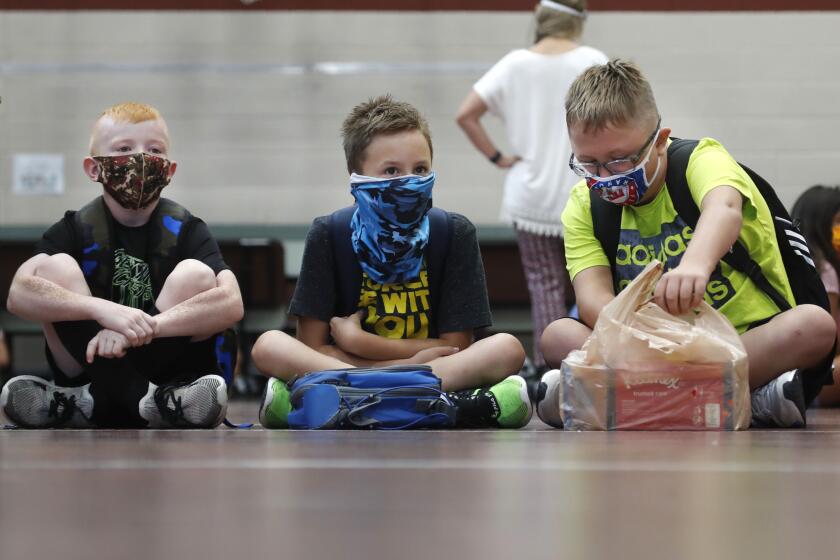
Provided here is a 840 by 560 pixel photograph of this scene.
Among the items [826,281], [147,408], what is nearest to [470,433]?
[147,408]

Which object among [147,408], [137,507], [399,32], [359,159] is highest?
[399,32]

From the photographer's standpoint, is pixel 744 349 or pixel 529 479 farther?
pixel 744 349

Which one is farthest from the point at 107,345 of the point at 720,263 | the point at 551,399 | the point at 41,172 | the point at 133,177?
the point at 41,172

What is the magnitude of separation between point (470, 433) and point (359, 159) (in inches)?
35.3

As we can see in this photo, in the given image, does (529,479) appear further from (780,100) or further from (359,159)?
(780,100)

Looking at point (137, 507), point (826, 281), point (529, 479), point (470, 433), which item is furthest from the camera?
point (826, 281)

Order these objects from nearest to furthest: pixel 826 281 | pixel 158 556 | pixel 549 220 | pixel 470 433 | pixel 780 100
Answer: pixel 158 556 → pixel 470 433 → pixel 826 281 → pixel 549 220 → pixel 780 100

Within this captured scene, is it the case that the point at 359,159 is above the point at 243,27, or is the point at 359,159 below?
below

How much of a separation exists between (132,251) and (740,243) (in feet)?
4.77

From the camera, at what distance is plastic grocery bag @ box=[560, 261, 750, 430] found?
2686mm

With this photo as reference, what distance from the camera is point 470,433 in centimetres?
262

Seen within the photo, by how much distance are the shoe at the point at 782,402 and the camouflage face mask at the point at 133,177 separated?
1.52m

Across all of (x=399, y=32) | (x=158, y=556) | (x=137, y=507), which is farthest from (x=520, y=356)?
(x=399, y=32)

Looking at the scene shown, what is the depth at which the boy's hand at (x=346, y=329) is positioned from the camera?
3.11m
